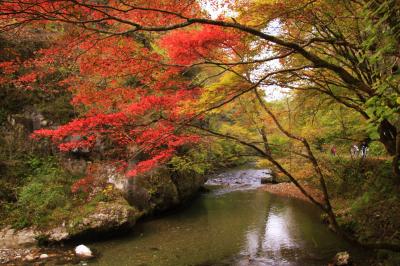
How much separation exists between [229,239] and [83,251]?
4.31m

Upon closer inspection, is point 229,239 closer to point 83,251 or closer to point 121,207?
point 121,207

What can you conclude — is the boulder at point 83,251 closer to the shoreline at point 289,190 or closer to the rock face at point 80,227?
the rock face at point 80,227

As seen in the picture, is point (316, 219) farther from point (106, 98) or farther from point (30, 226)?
point (30, 226)

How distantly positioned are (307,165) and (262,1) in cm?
847

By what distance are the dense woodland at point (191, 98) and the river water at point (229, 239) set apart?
119 centimetres

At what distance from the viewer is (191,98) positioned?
32.3ft

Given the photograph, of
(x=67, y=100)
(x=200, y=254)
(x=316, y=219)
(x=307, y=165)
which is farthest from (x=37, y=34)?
(x=316, y=219)

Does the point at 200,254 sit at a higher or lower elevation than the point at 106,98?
lower

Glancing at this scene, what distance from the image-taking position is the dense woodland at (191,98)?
4977 mm

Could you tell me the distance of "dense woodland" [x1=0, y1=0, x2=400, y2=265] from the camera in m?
4.98

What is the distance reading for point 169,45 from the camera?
9289 millimetres

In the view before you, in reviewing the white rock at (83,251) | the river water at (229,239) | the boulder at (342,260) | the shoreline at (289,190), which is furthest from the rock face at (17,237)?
the shoreline at (289,190)

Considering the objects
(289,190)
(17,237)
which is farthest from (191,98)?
(289,190)

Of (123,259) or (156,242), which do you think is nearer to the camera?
(123,259)
